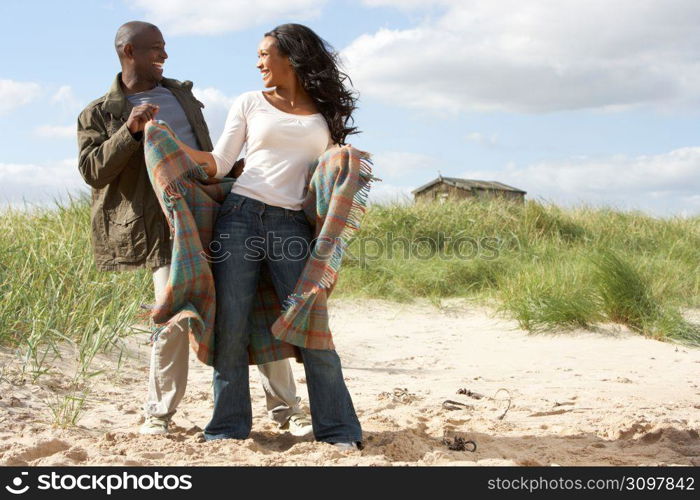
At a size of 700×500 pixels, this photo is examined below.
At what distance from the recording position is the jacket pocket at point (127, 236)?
348cm

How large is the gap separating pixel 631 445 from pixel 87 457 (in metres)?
2.70

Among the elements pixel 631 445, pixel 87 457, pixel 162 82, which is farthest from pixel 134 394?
pixel 631 445

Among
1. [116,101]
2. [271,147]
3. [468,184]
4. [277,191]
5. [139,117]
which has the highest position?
[468,184]

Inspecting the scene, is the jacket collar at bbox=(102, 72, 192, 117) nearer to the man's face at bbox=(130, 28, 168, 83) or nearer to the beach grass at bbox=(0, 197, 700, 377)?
the man's face at bbox=(130, 28, 168, 83)

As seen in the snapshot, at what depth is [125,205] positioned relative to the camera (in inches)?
138

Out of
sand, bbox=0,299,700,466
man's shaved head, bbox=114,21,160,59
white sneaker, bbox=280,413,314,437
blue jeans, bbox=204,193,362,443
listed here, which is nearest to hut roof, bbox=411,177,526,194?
sand, bbox=0,299,700,466

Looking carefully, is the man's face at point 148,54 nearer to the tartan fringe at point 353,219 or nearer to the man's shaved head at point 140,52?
the man's shaved head at point 140,52

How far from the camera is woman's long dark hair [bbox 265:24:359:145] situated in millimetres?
3242

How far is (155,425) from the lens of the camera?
361 cm

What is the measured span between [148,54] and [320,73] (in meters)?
0.86

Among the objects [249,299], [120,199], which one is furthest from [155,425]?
[120,199]

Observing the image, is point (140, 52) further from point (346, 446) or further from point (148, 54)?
point (346, 446)

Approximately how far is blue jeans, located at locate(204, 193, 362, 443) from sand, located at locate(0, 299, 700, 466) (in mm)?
122

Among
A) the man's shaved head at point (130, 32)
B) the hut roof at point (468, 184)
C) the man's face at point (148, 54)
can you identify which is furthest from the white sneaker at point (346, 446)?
the hut roof at point (468, 184)
